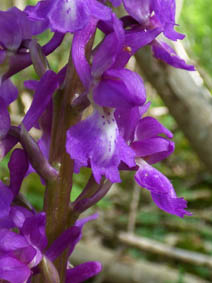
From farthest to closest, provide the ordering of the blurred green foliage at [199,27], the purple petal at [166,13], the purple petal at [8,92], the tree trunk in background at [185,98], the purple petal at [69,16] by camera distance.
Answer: the blurred green foliage at [199,27], the tree trunk in background at [185,98], the purple petal at [8,92], the purple petal at [166,13], the purple petal at [69,16]

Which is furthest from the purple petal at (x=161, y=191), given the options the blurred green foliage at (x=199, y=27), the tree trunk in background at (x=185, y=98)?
the blurred green foliage at (x=199, y=27)

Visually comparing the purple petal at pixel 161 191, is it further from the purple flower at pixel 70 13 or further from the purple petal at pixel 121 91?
the purple flower at pixel 70 13

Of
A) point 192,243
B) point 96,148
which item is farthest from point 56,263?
point 192,243

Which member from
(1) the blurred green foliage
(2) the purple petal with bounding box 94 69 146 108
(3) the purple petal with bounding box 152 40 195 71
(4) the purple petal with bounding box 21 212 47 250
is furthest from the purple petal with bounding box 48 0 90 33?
(1) the blurred green foliage

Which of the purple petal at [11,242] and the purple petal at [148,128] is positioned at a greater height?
the purple petal at [148,128]

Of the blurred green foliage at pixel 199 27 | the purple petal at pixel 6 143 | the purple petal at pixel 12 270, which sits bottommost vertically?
the blurred green foliage at pixel 199 27

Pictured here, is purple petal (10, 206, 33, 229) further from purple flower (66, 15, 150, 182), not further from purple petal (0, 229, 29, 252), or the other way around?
purple flower (66, 15, 150, 182)

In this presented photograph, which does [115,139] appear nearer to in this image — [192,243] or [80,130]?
[80,130]

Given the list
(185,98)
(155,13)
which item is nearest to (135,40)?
(155,13)

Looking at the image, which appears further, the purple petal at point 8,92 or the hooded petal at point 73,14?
the purple petal at point 8,92
